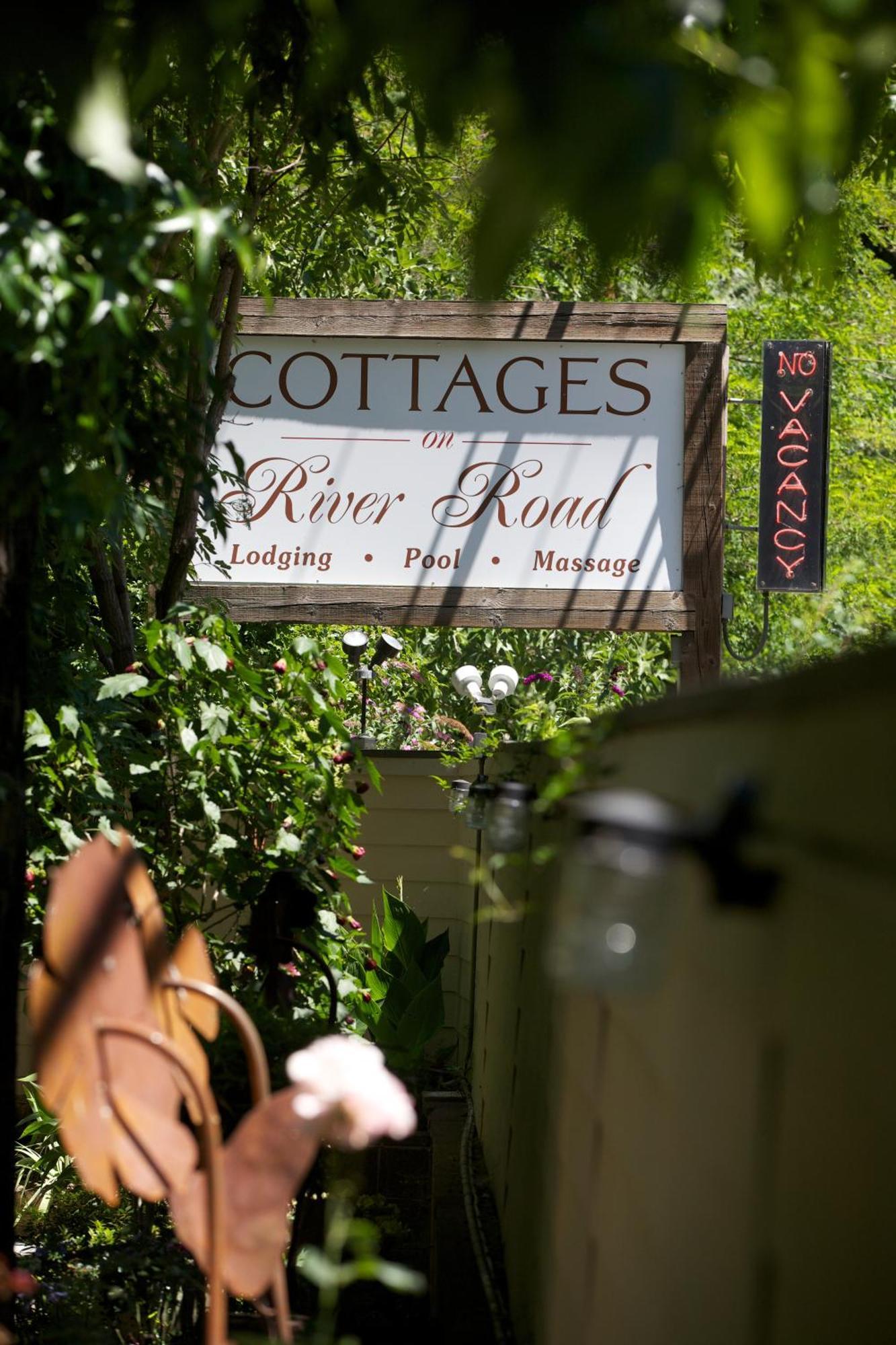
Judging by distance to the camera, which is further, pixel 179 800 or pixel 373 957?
pixel 373 957

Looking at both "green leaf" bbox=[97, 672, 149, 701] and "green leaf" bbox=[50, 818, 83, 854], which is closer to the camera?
"green leaf" bbox=[50, 818, 83, 854]

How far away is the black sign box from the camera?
617 centimetres

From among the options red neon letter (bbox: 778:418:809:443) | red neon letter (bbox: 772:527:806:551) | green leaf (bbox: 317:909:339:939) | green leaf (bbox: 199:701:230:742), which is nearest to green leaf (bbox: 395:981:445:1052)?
green leaf (bbox: 317:909:339:939)

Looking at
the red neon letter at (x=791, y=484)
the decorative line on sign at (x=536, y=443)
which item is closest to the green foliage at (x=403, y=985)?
the decorative line on sign at (x=536, y=443)

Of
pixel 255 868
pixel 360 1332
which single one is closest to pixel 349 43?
pixel 360 1332

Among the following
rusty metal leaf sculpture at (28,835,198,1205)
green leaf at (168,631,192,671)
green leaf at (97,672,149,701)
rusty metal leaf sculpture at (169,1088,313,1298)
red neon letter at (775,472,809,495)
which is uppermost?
red neon letter at (775,472,809,495)

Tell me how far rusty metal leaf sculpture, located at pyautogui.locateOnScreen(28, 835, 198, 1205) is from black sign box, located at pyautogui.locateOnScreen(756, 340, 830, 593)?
4676 mm

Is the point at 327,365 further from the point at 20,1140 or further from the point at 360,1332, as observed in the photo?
the point at 360,1332

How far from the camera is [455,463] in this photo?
559cm

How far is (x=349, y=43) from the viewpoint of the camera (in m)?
1.14

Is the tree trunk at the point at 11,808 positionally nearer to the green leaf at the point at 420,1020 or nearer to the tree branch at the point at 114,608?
the tree branch at the point at 114,608

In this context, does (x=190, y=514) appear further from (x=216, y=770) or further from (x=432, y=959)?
(x=432, y=959)

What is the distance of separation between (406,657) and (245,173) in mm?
7436

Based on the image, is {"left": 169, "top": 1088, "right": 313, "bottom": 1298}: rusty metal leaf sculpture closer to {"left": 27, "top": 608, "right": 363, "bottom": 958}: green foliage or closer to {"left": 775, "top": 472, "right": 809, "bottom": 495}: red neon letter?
{"left": 27, "top": 608, "right": 363, "bottom": 958}: green foliage
